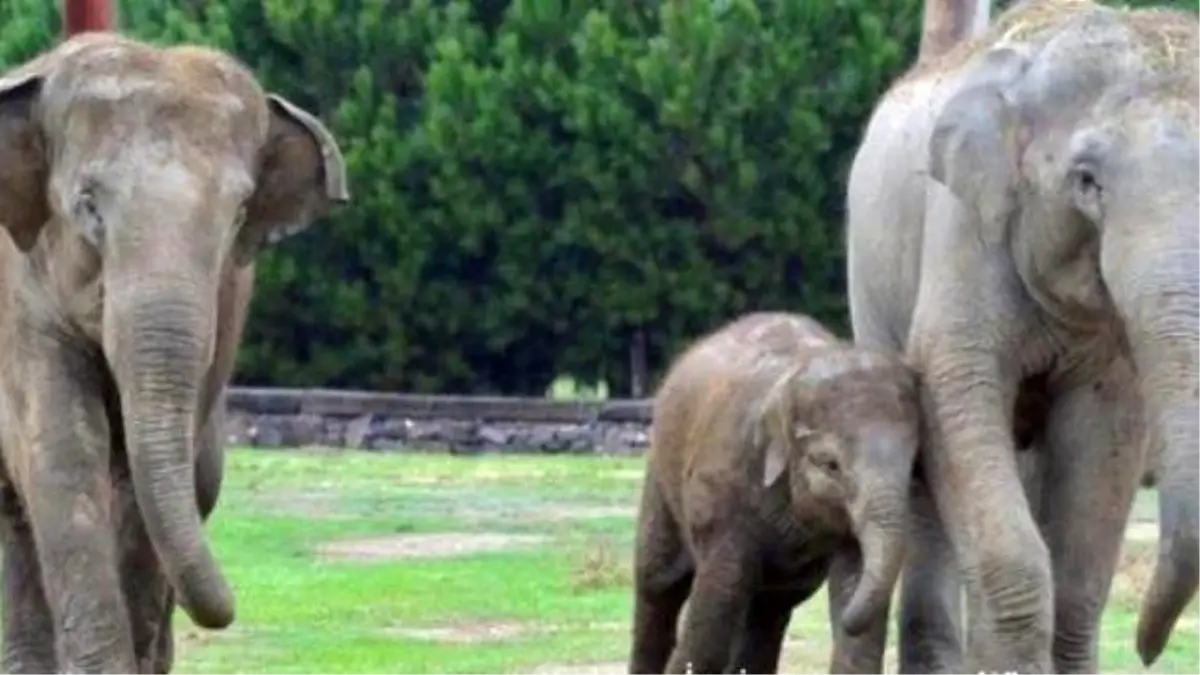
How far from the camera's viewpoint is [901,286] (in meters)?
13.2

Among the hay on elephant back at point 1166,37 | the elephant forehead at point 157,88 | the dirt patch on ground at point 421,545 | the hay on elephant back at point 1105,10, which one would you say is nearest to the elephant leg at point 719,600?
the hay on elephant back at point 1105,10

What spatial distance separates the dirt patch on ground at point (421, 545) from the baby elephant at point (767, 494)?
802 cm

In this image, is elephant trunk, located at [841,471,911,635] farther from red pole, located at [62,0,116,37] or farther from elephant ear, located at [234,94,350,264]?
red pole, located at [62,0,116,37]

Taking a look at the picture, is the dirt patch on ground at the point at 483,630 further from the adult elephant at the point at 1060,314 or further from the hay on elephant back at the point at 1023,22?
the hay on elephant back at the point at 1023,22

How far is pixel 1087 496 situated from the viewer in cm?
1234

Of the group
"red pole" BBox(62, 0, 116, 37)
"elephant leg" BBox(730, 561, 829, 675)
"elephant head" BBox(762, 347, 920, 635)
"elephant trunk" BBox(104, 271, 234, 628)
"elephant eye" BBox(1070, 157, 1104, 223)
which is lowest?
"red pole" BBox(62, 0, 116, 37)

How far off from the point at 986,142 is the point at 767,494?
182cm

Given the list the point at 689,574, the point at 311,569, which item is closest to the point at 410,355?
the point at 311,569

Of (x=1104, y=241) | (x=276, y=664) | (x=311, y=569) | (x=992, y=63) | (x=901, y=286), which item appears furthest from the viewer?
(x=311, y=569)

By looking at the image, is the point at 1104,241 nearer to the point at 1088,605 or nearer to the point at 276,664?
the point at 1088,605

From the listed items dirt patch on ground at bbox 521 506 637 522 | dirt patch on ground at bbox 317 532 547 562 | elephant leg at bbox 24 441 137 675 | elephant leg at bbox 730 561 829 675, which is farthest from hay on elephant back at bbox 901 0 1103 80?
dirt patch on ground at bbox 521 506 637 522

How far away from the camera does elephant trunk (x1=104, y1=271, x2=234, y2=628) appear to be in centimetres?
1136

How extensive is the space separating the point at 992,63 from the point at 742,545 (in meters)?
2.07

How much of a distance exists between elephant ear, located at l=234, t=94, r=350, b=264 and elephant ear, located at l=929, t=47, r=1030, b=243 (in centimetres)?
192
